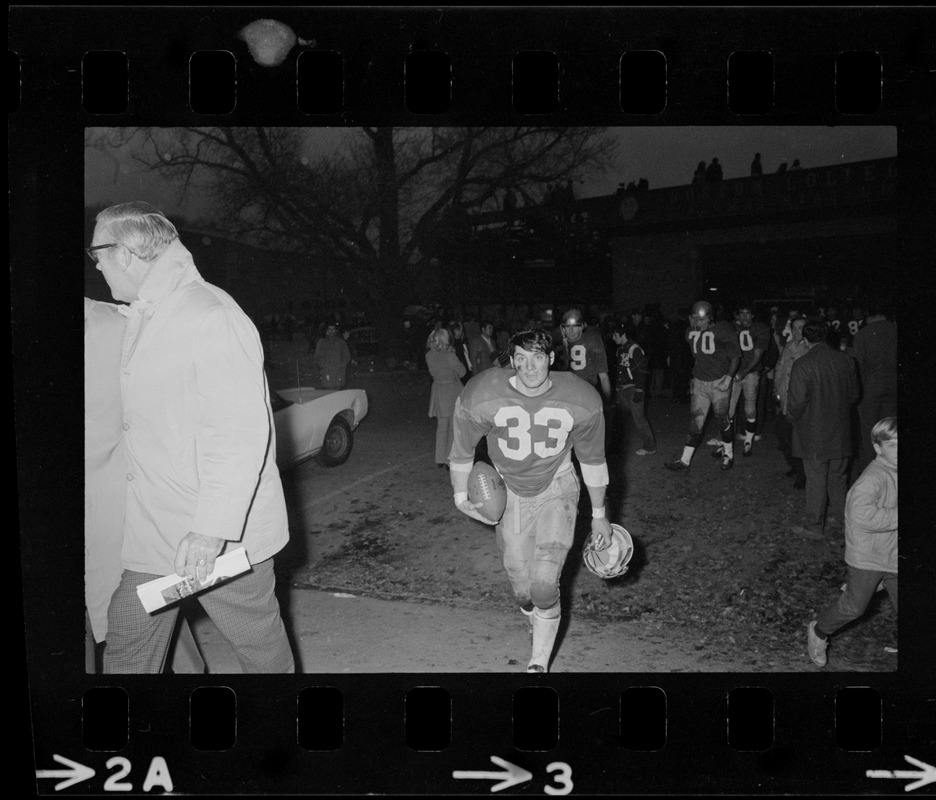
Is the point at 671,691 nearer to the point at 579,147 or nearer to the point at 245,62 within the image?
the point at 579,147

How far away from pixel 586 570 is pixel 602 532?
47.2 inches

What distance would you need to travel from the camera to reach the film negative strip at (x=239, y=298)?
3672 millimetres

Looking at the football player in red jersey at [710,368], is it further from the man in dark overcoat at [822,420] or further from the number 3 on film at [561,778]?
the number 3 on film at [561,778]

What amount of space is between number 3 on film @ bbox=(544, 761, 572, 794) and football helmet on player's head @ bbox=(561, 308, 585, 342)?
8.61 ft


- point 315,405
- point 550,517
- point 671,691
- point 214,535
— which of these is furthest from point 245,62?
point 671,691

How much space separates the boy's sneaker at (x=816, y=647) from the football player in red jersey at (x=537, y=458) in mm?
1258

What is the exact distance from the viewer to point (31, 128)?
3756 millimetres

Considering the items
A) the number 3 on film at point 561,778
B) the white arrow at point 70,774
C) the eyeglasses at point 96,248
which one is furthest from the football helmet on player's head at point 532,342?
the white arrow at point 70,774

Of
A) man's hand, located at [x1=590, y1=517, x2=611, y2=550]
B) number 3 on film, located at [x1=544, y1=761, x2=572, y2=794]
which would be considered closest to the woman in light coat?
Answer: man's hand, located at [x1=590, y1=517, x2=611, y2=550]

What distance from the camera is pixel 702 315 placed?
20.2 feet

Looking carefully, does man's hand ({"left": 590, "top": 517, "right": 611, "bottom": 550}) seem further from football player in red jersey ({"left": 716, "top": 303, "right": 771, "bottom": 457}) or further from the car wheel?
the car wheel

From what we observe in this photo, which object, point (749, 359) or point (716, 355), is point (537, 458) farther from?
point (749, 359)

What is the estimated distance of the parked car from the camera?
5891mm

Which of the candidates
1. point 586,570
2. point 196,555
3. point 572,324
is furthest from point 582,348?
point 196,555
